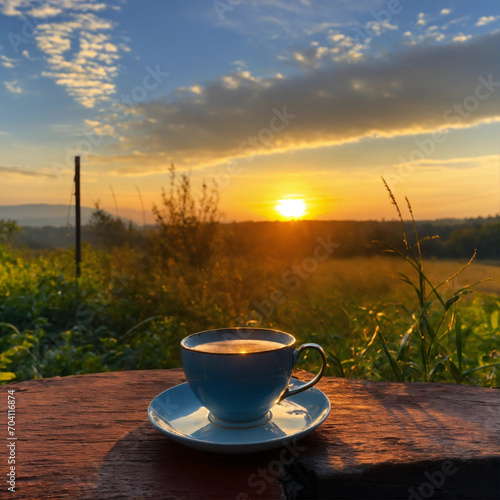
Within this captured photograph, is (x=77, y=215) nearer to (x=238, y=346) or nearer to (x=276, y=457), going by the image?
(x=238, y=346)

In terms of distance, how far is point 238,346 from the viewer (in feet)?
3.68

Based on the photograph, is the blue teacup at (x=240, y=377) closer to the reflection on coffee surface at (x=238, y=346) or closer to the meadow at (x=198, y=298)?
the reflection on coffee surface at (x=238, y=346)

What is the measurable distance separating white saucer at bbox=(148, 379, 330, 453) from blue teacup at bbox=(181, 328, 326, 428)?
4 cm

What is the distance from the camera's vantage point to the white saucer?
3.02ft

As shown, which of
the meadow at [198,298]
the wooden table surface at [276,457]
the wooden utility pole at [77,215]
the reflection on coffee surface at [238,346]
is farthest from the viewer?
the wooden utility pole at [77,215]

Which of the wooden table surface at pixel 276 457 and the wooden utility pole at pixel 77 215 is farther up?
the wooden utility pole at pixel 77 215

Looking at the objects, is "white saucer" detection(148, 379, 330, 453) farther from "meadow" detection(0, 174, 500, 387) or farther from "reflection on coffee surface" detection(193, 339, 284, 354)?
"meadow" detection(0, 174, 500, 387)

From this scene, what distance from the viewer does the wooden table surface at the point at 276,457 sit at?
0.91 meters

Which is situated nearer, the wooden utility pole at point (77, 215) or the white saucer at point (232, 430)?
the white saucer at point (232, 430)

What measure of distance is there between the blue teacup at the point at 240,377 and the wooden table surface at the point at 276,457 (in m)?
0.10

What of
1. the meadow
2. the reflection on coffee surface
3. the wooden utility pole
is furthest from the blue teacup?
the wooden utility pole

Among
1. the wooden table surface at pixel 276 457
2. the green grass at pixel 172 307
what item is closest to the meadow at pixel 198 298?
the green grass at pixel 172 307

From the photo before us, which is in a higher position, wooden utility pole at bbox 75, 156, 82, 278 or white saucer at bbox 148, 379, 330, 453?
wooden utility pole at bbox 75, 156, 82, 278

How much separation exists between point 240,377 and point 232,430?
14 cm
